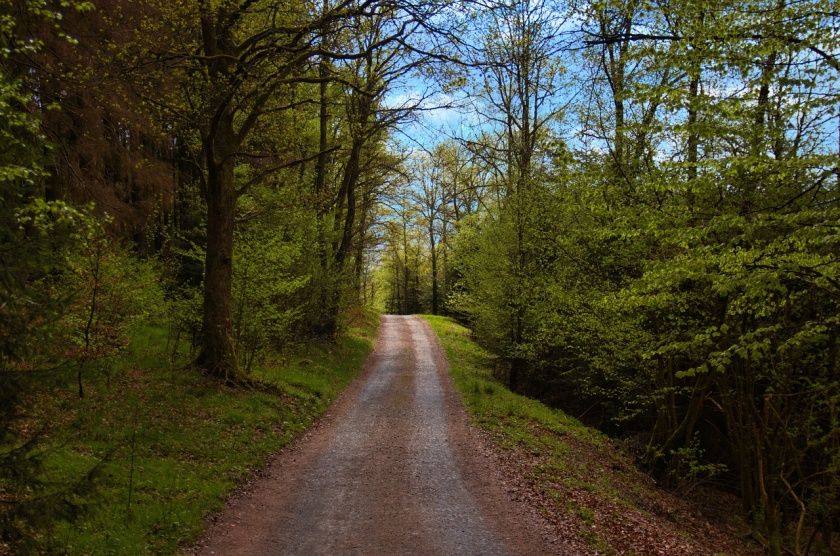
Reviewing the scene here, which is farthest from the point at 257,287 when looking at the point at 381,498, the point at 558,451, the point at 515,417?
the point at 558,451

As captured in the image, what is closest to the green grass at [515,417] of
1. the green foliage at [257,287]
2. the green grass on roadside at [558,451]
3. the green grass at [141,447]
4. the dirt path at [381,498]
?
the green grass on roadside at [558,451]

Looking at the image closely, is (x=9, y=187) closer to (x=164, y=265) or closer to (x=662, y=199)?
(x=662, y=199)

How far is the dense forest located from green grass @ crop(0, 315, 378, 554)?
18.7 inches

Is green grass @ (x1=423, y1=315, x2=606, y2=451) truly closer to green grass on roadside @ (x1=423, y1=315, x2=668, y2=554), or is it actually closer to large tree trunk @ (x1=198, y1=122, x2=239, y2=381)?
green grass on roadside @ (x1=423, y1=315, x2=668, y2=554)

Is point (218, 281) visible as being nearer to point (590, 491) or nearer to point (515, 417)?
point (515, 417)

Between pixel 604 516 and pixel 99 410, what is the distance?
798cm

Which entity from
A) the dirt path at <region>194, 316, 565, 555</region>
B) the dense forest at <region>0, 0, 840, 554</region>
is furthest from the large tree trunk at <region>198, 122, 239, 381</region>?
the dirt path at <region>194, 316, 565, 555</region>

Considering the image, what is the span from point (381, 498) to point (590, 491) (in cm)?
336

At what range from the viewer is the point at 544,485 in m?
8.73

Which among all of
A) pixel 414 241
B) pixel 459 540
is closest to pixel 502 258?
pixel 459 540

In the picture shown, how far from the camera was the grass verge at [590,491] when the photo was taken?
7340 mm

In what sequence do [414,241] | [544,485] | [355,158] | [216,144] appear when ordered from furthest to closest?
1. [414,241]
2. [355,158]
3. [216,144]
4. [544,485]

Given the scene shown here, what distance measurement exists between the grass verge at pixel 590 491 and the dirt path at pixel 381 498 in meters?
0.49

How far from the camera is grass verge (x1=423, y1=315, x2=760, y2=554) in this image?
24.1 ft
